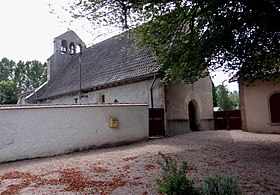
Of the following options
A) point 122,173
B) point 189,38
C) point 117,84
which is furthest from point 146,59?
point 122,173

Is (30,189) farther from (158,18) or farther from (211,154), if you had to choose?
(158,18)

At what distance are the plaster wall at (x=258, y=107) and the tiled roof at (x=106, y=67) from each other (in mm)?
6411

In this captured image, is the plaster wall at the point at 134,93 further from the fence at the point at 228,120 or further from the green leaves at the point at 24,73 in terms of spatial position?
the green leaves at the point at 24,73

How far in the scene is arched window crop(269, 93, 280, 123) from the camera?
1339cm

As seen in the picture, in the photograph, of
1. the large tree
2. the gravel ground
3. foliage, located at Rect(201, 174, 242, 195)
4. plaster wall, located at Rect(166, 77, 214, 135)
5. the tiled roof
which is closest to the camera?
foliage, located at Rect(201, 174, 242, 195)

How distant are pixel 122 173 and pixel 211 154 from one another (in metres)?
3.55

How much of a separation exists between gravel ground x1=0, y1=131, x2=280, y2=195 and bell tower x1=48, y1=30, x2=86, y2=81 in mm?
21232

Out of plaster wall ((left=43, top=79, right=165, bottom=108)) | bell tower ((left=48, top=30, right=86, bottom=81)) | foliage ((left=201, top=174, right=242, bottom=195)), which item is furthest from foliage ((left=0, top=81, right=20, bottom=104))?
foliage ((left=201, top=174, right=242, bottom=195))

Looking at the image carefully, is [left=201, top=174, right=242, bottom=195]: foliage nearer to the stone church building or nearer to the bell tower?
the stone church building

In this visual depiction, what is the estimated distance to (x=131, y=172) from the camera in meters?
6.24

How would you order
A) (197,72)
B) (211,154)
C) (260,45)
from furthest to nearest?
(197,72)
(260,45)
(211,154)

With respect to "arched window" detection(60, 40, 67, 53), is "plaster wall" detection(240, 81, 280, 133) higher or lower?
lower

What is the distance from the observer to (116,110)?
11906 mm

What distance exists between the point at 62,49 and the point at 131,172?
83.5 feet
